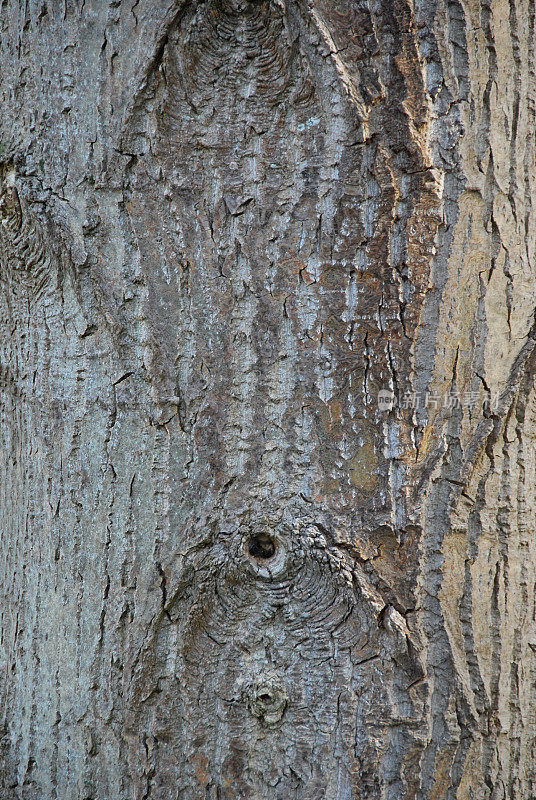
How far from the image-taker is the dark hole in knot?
34.3 inches

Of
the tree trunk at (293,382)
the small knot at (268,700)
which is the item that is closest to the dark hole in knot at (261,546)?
the tree trunk at (293,382)

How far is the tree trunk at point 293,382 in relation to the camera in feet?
2.80

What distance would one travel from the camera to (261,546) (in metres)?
0.87

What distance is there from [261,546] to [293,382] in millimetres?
262

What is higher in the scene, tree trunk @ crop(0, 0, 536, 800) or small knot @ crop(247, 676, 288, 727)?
tree trunk @ crop(0, 0, 536, 800)

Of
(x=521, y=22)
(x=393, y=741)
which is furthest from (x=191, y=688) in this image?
(x=521, y=22)
